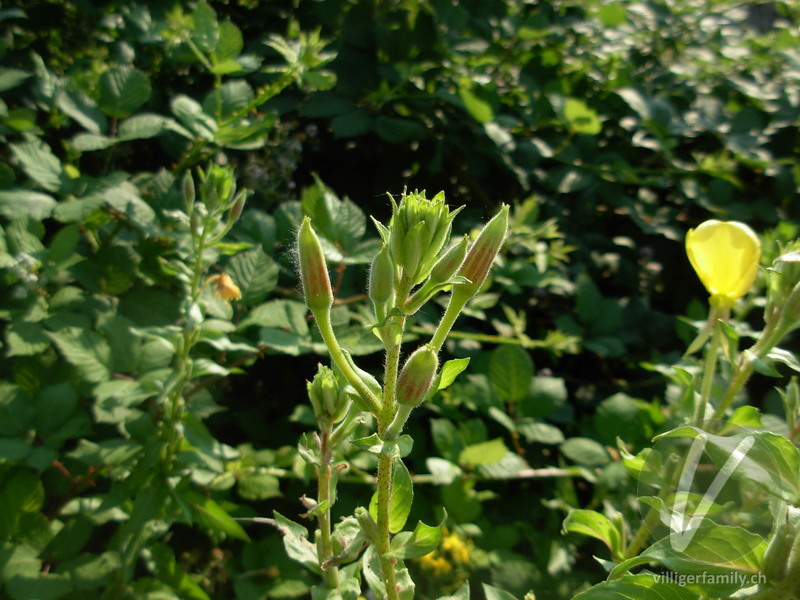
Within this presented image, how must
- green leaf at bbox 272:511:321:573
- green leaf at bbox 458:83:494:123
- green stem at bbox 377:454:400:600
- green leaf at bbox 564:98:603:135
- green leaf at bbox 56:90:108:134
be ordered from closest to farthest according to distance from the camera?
1. green stem at bbox 377:454:400:600
2. green leaf at bbox 272:511:321:573
3. green leaf at bbox 56:90:108:134
4. green leaf at bbox 458:83:494:123
5. green leaf at bbox 564:98:603:135

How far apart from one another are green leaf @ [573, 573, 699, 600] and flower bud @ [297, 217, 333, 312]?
0.33 meters

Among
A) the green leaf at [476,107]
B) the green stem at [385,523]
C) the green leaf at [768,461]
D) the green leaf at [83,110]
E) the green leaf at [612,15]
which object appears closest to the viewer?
the green leaf at [768,461]

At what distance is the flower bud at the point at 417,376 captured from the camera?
487 millimetres

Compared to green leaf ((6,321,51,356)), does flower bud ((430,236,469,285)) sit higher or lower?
higher

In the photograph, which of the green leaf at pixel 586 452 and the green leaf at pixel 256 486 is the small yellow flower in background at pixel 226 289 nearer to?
the green leaf at pixel 256 486

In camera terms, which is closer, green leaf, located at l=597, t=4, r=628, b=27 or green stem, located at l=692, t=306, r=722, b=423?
green stem, located at l=692, t=306, r=722, b=423

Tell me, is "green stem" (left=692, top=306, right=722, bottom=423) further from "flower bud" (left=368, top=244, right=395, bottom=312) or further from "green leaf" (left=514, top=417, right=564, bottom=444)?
"green leaf" (left=514, top=417, right=564, bottom=444)

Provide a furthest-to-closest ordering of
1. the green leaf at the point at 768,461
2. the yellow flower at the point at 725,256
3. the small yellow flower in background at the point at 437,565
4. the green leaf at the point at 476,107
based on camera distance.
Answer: the green leaf at the point at 476,107 → the small yellow flower in background at the point at 437,565 → the yellow flower at the point at 725,256 → the green leaf at the point at 768,461

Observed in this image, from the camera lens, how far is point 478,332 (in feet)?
5.22

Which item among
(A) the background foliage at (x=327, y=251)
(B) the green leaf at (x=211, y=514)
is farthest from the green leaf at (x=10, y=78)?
(B) the green leaf at (x=211, y=514)

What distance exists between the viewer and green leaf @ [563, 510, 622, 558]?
28.9 inches

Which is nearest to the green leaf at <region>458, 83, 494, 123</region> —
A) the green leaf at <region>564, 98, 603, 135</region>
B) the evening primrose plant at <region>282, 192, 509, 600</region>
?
the green leaf at <region>564, 98, 603, 135</region>

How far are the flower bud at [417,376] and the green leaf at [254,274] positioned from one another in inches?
28.1

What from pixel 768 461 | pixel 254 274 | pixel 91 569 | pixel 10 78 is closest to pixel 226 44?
pixel 10 78
